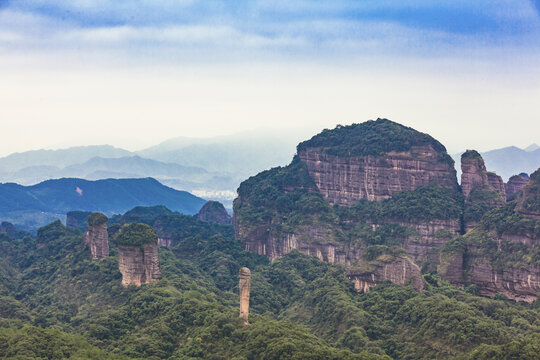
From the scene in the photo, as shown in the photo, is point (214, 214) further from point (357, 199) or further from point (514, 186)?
point (514, 186)

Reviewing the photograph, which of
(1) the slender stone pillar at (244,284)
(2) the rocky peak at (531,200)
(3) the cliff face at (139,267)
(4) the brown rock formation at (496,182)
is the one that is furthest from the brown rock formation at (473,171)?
(1) the slender stone pillar at (244,284)

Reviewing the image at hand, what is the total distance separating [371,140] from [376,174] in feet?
18.8

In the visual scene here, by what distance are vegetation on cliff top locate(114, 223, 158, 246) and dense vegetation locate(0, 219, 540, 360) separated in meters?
4.40

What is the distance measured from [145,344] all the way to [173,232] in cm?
6832

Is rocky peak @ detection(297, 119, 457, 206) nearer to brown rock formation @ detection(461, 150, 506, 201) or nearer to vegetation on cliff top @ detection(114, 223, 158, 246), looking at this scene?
brown rock formation @ detection(461, 150, 506, 201)

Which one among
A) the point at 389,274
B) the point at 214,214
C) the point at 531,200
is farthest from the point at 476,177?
the point at 214,214

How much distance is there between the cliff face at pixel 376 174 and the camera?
330ft

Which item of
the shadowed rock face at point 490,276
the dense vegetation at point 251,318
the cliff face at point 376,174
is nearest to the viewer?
the dense vegetation at point 251,318

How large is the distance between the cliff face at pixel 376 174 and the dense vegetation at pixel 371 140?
87 cm

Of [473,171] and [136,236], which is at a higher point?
[473,171]

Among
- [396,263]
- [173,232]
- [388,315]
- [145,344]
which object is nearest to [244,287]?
[145,344]

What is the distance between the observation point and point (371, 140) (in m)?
107

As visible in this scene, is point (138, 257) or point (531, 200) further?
point (531, 200)

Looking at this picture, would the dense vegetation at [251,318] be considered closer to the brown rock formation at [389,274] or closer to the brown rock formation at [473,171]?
the brown rock formation at [389,274]
